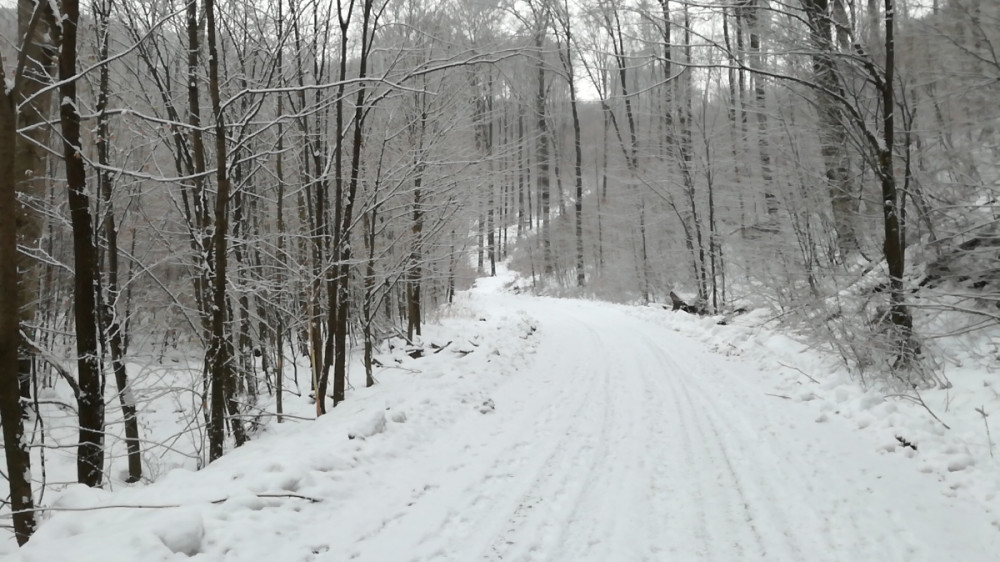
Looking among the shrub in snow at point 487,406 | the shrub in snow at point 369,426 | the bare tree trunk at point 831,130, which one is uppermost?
the bare tree trunk at point 831,130

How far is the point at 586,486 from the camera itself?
427 cm

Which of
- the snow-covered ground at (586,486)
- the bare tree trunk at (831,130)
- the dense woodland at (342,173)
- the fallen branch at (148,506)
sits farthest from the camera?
the bare tree trunk at (831,130)

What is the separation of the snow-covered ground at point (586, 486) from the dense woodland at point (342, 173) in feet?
2.78

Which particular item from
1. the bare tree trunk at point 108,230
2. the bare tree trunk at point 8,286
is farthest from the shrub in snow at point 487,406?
the bare tree trunk at point 8,286

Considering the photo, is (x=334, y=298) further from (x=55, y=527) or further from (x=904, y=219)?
(x=904, y=219)

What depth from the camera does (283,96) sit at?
27.0ft

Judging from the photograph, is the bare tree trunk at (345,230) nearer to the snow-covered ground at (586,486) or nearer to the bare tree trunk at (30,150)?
the snow-covered ground at (586,486)

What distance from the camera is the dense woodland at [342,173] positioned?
4809mm

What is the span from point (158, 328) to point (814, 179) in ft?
45.4

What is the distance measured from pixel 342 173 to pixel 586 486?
6776 mm

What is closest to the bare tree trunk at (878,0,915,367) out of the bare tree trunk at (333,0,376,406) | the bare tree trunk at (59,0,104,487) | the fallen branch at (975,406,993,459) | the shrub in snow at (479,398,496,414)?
the fallen branch at (975,406,993,459)

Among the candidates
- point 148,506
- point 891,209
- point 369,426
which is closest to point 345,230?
point 369,426

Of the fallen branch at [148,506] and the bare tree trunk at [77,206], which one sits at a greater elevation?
the bare tree trunk at [77,206]

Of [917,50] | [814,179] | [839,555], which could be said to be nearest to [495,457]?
[839,555]
